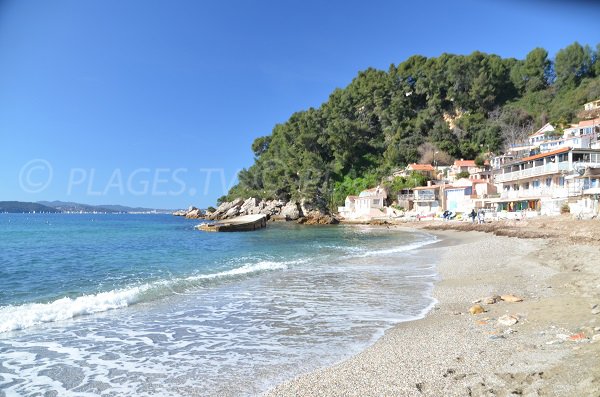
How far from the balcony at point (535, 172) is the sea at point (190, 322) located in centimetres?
2890

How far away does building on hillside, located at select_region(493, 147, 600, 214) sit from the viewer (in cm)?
3606

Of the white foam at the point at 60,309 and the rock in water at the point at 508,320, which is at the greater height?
the rock in water at the point at 508,320

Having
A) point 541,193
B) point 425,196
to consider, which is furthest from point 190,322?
point 425,196

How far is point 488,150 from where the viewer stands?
237 ft

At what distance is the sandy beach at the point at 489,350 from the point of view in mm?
4695

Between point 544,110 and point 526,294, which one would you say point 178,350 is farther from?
point 544,110

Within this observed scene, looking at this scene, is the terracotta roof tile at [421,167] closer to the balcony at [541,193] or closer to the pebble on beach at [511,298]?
the balcony at [541,193]

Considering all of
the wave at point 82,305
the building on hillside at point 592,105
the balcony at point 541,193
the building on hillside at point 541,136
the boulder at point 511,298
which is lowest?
the wave at point 82,305

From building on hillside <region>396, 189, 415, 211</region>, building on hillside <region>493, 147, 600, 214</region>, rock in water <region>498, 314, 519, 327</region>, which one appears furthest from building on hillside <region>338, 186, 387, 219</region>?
rock in water <region>498, 314, 519, 327</region>

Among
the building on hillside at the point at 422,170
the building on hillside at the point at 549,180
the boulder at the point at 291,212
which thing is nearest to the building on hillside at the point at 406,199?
the building on hillside at the point at 422,170

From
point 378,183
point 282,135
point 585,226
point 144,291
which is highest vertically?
point 282,135

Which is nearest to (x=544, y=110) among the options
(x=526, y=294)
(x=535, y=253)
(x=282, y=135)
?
(x=282, y=135)

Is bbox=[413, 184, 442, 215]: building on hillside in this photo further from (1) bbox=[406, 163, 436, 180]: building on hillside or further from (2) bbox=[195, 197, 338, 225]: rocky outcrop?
(2) bbox=[195, 197, 338, 225]: rocky outcrop

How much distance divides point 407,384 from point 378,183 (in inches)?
2803
